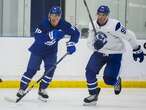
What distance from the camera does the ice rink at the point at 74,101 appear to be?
6.26 meters

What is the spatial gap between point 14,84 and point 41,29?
5.98 feet

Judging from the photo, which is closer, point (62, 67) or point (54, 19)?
point (54, 19)

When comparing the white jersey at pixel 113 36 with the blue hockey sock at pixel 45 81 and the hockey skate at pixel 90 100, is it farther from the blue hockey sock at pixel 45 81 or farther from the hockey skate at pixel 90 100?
the blue hockey sock at pixel 45 81

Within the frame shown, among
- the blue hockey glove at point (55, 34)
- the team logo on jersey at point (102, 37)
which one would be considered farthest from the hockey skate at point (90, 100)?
the blue hockey glove at point (55, 34)

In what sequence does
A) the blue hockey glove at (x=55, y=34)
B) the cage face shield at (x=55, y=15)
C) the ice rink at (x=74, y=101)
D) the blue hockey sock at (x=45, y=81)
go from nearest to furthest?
the ice rink at (x=74, y=101) < the cage face shield at (x=55, y=15) < the blue hockey glove at (x=55, y=34) < the blue hockey sock at (x=45, y=81)

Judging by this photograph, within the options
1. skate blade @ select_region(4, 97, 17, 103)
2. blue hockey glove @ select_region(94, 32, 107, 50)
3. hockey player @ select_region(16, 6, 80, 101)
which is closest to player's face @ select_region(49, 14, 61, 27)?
hockey player @ select_region(16, 6, 80, 101)

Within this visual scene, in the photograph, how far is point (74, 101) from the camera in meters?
6.85

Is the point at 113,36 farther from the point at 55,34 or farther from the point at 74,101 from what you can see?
the point at 74,101

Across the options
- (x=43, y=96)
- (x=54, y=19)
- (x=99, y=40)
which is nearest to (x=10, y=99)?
(x=43, y=96)

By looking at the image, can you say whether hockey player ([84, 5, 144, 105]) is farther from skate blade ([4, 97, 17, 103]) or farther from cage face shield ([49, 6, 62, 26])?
skate blade ([4, 97, 17, 103])

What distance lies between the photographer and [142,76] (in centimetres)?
866

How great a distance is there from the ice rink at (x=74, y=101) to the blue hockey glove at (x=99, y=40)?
2.15ft

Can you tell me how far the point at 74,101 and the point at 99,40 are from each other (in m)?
0.91

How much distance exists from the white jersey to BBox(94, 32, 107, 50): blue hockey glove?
39mm
